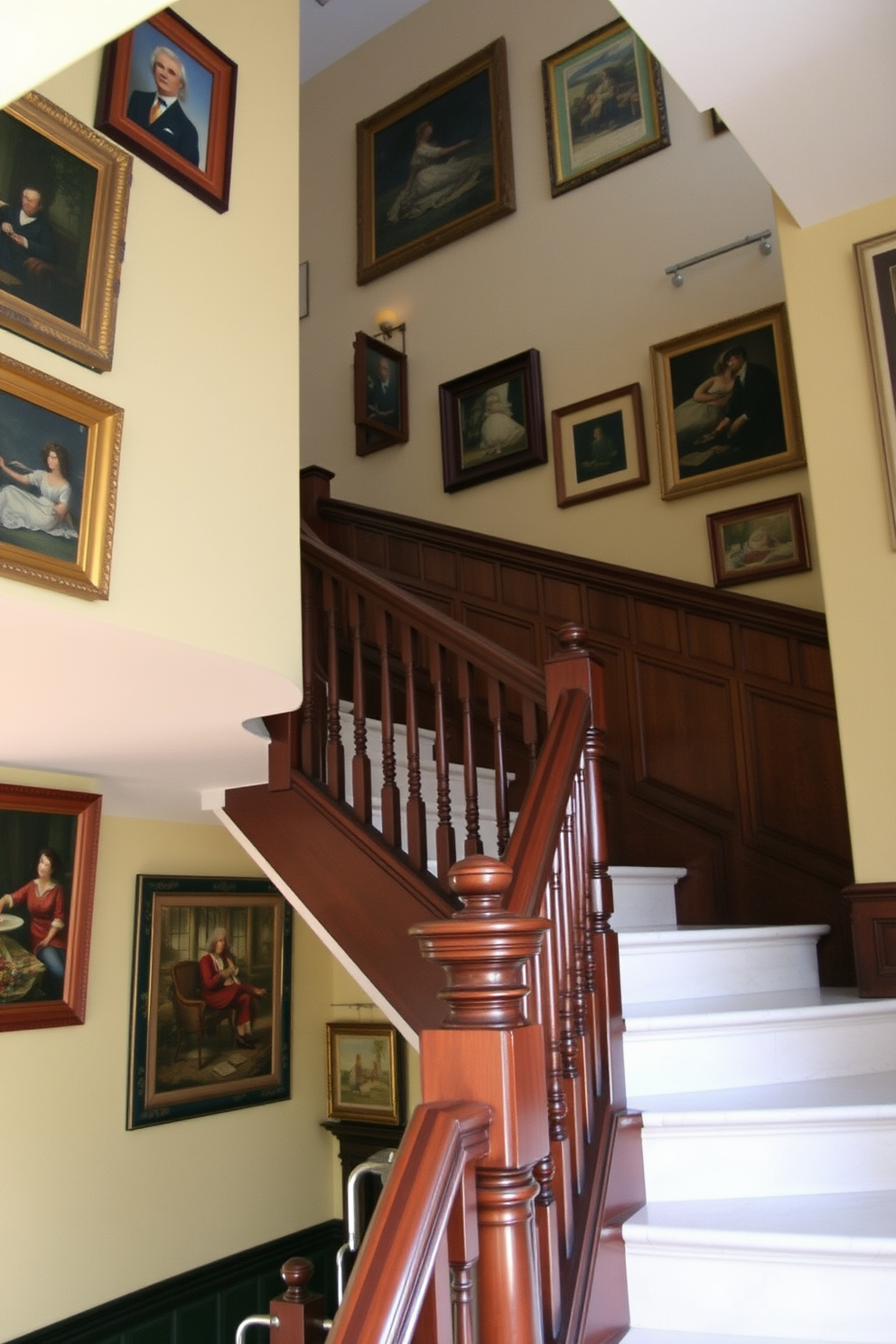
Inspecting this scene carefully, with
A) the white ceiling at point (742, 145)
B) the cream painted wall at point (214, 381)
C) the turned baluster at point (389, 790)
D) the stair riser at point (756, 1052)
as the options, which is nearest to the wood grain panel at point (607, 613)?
the turned baluster at point (389, 790)

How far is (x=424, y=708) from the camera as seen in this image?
4.72 meters

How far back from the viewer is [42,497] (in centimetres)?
225

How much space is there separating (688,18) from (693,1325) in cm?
274

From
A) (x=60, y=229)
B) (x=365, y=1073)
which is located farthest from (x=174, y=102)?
(x=365, y=1073)

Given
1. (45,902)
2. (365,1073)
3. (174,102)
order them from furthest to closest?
1. (365,1073)
2. (45,902)
3. (174,102)

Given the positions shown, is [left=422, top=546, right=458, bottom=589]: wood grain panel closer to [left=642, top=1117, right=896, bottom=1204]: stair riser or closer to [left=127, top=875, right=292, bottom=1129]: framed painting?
[left=127, top=875, right=292, bottom=1129]: framed painting

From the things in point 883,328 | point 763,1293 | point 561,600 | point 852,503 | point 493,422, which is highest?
point 493,422

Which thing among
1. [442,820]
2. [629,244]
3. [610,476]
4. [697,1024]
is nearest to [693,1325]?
[697,1024]

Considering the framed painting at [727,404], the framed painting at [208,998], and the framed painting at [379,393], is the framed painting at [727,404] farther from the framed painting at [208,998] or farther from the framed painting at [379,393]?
the framed painting at [208,998]

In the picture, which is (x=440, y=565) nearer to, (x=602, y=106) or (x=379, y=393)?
(x=379, y=393)

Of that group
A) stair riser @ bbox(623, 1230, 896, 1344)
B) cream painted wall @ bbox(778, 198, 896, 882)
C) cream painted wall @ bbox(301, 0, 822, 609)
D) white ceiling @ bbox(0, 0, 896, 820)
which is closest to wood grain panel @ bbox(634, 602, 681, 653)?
cream painted wall @ bbox(301, 0, 822, 609)

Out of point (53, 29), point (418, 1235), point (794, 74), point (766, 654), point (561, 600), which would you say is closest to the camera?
point (53, 29)

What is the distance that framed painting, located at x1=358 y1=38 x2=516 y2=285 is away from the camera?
5703 mm

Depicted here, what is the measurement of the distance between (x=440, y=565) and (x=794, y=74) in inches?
108
